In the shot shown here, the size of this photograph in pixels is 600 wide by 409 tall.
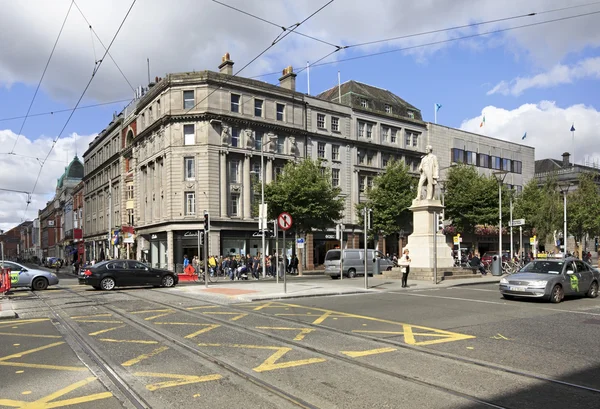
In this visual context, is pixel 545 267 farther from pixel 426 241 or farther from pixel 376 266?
pixel 376 266

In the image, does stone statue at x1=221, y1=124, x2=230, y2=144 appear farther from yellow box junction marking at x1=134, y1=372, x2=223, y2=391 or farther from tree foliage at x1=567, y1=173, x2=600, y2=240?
yellow box junction marking at x1=134, y1=372, x2=223, y2=391

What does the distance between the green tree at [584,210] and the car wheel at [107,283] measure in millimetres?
41761

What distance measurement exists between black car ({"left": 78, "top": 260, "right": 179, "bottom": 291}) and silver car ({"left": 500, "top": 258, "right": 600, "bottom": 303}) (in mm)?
14831

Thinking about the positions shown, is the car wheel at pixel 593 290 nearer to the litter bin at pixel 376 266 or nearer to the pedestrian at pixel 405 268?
the pedestrian at pixel 405 268

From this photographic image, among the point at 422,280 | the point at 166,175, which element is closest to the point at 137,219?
the point at 166,175

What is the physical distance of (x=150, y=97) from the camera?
47969 millimetres

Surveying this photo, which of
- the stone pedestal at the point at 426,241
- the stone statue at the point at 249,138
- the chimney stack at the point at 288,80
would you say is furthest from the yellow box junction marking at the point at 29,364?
the chimney stack at the point at 288,80

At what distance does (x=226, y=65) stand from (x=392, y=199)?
62.9ft

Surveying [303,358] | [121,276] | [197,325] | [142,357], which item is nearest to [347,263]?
[121,276]

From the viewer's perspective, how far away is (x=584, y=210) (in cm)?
4747

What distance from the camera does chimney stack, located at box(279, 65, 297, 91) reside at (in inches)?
1935

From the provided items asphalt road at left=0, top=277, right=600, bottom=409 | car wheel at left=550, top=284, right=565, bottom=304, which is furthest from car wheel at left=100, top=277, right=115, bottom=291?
car wheel at left=550, top=284, right=565, bottom=304

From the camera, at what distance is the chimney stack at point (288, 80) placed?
49153 mm

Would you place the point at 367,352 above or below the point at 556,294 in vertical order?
above
